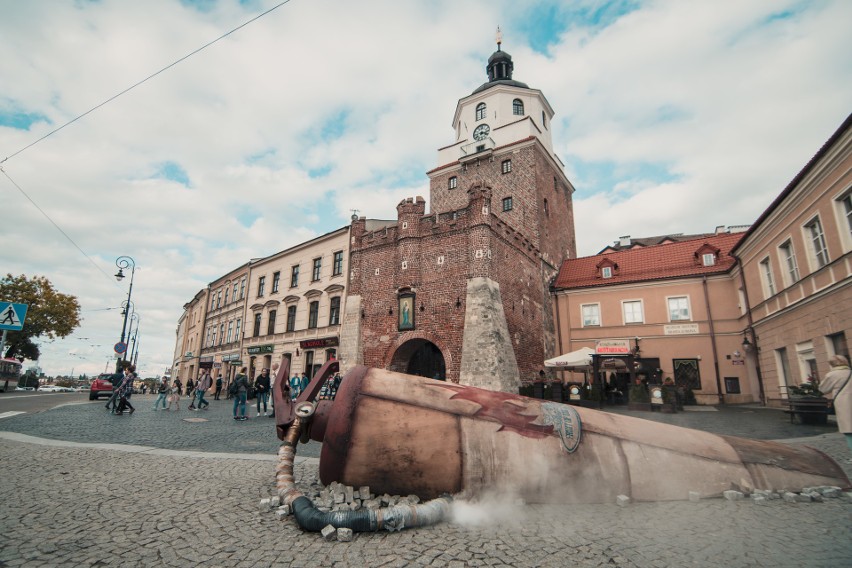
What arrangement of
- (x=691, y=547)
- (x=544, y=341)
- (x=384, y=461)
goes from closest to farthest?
1. (x=691, y=547)
2. (x=384, y=461)
3. (x=544, y=341)

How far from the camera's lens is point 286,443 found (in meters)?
4.06

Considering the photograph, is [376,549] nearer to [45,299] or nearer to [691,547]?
[691,547]

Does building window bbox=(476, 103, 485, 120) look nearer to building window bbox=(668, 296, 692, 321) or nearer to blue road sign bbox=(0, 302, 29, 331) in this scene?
building window bbox=(668, 296, 692, 321)

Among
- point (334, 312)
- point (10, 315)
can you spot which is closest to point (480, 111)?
point (334, 312)

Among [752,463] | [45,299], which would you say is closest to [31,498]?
[752,463]

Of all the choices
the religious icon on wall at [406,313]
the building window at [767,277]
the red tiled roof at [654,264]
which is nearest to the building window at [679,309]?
the red tiled roof at [654,264]

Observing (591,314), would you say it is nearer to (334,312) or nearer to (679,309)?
(679,309)

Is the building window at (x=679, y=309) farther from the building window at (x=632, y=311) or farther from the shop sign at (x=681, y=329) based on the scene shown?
the building window at (x=632, y=311)

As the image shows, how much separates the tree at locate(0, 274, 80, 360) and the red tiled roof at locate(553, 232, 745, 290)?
3893 centimetres

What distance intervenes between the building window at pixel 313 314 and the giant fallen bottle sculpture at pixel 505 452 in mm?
22579

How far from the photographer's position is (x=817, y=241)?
12.6 m

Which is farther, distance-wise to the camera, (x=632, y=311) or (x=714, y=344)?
(x=632, y=311)

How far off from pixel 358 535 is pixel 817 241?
1595cm

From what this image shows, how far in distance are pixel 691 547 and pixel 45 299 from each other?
4465cm
